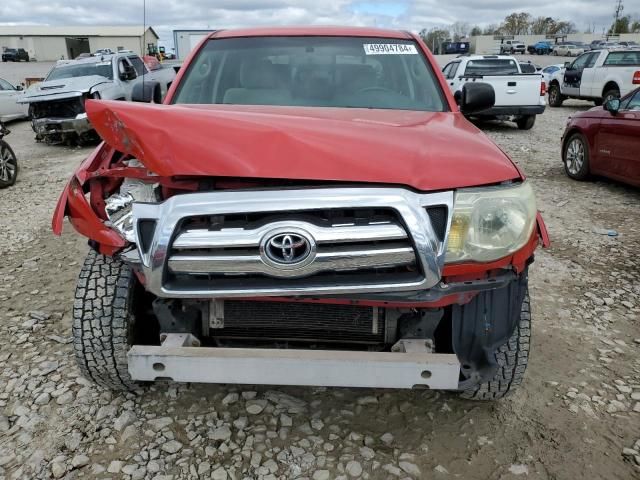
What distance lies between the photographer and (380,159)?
1.97 metres

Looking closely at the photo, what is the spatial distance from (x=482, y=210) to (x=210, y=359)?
1.14 metres

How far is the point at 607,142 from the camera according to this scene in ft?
22.5

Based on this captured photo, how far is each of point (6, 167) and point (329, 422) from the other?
726 centimetres

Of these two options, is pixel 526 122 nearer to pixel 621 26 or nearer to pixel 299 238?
pixel 299 238

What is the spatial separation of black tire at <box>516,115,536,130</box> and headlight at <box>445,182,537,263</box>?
453 inches

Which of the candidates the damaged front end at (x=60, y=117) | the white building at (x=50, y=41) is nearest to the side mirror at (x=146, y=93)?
the damaged front end at (x=60, y=117)

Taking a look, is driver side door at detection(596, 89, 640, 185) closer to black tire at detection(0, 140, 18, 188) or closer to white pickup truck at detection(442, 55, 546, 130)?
white pickup truck at detection(442, 55, 546, 130)

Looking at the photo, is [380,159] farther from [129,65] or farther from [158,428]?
[129,65]

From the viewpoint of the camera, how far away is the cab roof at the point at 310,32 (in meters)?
3.66

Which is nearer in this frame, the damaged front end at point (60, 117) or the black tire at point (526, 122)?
the damaged front end at point (60, 117)

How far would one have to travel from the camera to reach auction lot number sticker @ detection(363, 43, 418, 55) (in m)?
3.56

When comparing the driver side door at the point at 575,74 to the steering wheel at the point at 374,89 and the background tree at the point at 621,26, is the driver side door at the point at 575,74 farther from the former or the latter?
the background tree at the point at 621,26

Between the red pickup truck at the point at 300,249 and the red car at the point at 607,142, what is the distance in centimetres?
498

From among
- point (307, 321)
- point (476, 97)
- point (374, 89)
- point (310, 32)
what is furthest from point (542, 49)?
point (307, 321)
